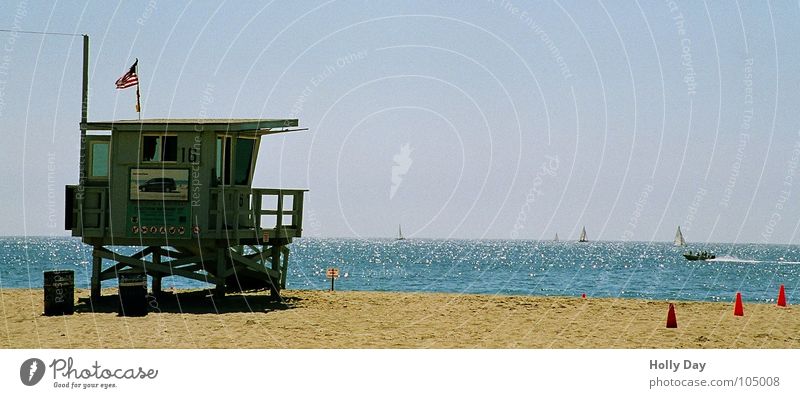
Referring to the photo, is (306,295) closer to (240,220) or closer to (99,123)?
(240,220)

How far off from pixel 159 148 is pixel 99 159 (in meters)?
1.59

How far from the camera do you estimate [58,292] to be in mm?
21953

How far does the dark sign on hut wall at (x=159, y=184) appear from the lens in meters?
23.4

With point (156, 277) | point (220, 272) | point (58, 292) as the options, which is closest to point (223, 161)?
point (220, 272)

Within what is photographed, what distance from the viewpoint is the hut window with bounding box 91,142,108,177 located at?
77.8 ft

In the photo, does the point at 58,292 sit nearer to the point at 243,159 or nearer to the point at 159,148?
the point at 159,148

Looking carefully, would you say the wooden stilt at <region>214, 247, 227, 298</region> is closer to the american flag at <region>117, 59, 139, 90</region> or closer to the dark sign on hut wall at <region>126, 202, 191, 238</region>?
the dark sign on hut wall at <region>126, 202, 191, 238</region>

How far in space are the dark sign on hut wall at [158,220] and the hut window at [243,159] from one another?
194 cm

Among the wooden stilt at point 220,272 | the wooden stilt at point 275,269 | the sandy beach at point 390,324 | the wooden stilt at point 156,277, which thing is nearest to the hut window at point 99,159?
the wooden stilt at point 156,277

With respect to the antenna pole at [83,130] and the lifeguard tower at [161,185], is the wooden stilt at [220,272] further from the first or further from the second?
the antenna pole at [83,130]

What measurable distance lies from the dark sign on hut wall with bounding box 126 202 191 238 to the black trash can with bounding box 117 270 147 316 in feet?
6.11

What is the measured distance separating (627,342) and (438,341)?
3626 millimetres

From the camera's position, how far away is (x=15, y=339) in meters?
18.2
